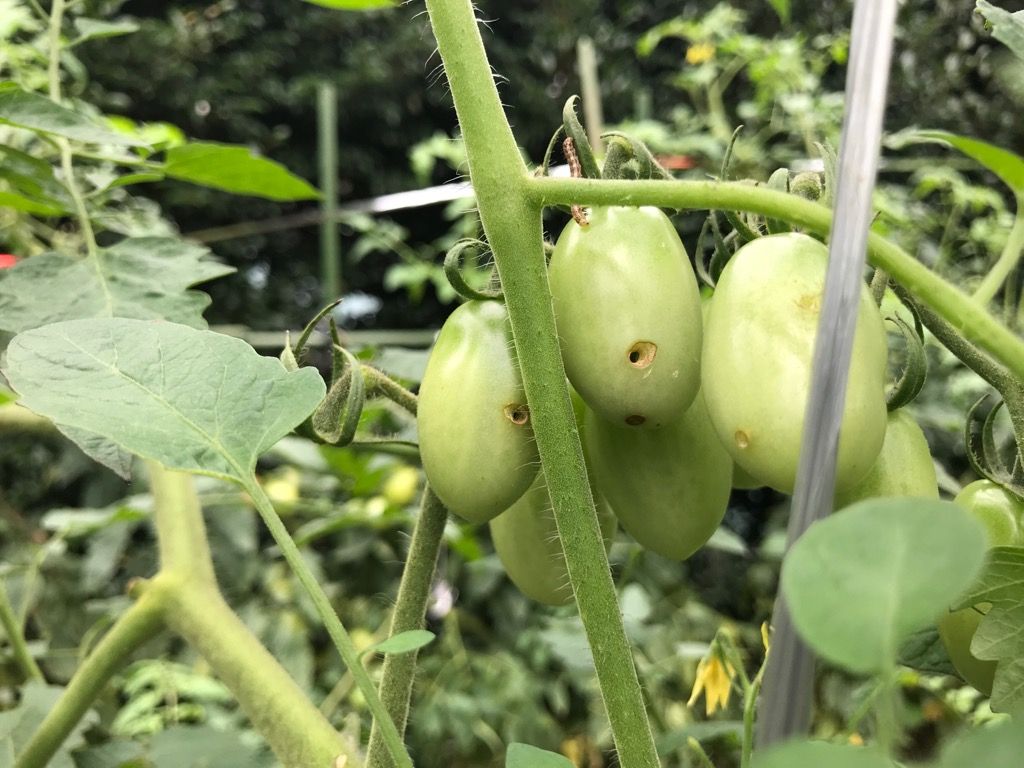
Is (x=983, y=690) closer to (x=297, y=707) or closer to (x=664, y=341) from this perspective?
(x=664, y=341)

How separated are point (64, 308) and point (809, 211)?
1.30 ft

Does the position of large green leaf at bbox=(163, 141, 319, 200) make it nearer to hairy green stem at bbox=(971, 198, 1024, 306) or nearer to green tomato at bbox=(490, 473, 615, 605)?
green tomato at bbox=(490, 473, 615, 605)

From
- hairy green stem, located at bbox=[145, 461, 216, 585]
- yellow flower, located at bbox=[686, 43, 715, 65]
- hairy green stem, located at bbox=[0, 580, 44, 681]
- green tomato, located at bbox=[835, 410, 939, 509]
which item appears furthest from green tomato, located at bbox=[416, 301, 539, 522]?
yellow flower, located at bbox=[686, 43, 715, 65]

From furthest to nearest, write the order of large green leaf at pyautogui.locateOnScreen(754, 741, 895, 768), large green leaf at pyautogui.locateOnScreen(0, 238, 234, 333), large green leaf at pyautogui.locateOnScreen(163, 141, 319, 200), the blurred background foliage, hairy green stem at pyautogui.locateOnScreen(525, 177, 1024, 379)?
the blurred background foliage < large green leaf at pyautogui.locateOnScreen(163, 141, 319, 200) < large green leaf at pyautogui.locateOnScreen(0, 238, 234, 333) < hairy green stem at pyautogui.locateOnScreen(525, 177, 1024, 379) < large green leaf at pyautogui.locateOnScreen(754, 741, 895, 768)

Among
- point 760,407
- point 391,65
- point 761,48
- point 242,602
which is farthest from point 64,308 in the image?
point 391,65

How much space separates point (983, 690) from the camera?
36 centimetres

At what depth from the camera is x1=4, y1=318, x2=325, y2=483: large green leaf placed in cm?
30

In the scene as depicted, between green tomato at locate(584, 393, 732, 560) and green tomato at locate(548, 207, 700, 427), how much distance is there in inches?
1.4

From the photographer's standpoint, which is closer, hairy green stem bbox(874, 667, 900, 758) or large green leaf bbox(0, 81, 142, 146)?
hairy green stem bbox(874, 667, 900, 758)

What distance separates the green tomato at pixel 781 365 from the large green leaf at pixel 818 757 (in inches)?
5.7

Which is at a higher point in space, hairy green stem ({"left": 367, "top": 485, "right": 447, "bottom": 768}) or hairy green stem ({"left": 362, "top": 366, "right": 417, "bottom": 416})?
hairy green stem ({"left": 362, "top": 366, "right": 417, "bottom": 416})

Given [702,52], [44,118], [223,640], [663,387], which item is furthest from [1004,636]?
[702,52]

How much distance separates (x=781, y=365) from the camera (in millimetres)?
286

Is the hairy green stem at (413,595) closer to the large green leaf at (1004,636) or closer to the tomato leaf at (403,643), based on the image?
the tomato leaf at (403,643)
